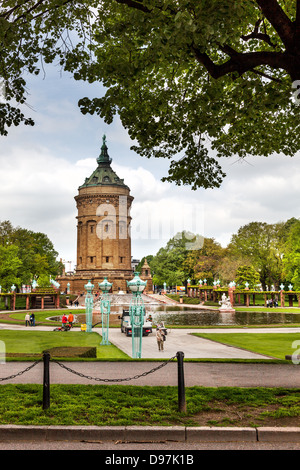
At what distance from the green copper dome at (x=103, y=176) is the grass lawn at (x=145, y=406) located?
311 feet

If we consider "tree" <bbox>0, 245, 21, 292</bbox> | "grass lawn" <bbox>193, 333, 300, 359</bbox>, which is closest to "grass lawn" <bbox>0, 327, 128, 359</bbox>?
"grass lawn" <bbox>193, 333, 300, 359</bbox>

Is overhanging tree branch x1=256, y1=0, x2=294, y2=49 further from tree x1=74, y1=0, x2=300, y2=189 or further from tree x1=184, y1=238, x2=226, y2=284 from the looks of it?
tree x1=184, y1=238, x2=226, y2=284

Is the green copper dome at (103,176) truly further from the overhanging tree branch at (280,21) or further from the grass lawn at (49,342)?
the overhanging tree branch at (280,21)

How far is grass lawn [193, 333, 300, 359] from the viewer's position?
61.6ft

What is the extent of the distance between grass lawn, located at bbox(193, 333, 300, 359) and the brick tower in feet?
244

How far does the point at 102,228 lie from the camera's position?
102188mm

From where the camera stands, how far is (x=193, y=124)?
1238 centimetres

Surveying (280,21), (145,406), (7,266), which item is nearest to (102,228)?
(7,266)

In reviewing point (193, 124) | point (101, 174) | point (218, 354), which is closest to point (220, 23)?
point (193, 124)

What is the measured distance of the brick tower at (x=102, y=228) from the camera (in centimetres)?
10100

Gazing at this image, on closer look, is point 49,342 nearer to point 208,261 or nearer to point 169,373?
point 169,373

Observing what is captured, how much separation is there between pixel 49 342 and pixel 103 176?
86352mm

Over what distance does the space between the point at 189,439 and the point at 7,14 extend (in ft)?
33.0

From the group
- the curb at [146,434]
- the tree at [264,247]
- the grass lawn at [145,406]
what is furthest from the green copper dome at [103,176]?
the curb at [146,434]
